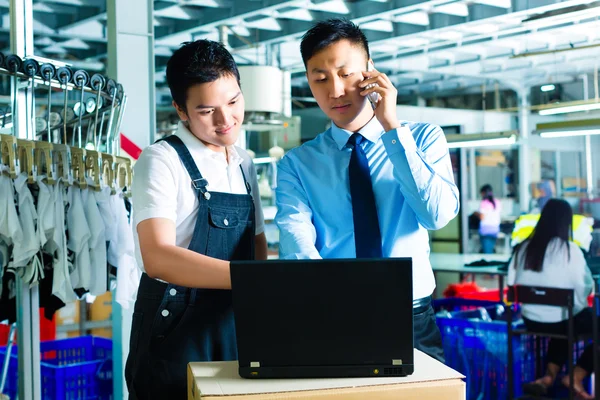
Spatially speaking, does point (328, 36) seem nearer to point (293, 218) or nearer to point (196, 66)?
point (196, 66)

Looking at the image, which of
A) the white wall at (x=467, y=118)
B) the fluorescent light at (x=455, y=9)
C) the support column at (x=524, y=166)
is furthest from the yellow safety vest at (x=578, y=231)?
the support column at (x=524, y=166)

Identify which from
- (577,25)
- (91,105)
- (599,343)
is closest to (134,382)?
(91,105)

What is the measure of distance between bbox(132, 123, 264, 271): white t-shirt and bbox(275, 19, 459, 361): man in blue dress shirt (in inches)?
5.6

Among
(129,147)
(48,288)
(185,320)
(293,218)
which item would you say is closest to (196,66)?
(293,218)

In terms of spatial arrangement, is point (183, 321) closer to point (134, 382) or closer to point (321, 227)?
point (134, 382)

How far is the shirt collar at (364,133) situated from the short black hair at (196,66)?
31cm

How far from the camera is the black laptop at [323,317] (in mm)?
1247

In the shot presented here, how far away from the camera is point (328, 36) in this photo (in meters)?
1.73

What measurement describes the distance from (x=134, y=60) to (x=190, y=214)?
2.22 meters

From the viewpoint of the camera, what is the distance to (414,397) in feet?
4.13

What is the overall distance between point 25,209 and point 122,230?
0.48 metres

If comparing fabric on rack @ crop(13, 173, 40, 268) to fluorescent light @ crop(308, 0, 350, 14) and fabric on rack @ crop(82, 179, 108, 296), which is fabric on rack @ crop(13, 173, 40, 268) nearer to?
fabric on rack @ crop(82, 179, 108, 296)

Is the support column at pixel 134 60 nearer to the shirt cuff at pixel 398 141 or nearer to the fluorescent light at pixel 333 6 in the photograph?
the shirt cuff at pixel 398 141

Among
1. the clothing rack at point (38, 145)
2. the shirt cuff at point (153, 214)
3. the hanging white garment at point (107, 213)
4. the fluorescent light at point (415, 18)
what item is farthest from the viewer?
the fluorescent light at point (415, 18)
